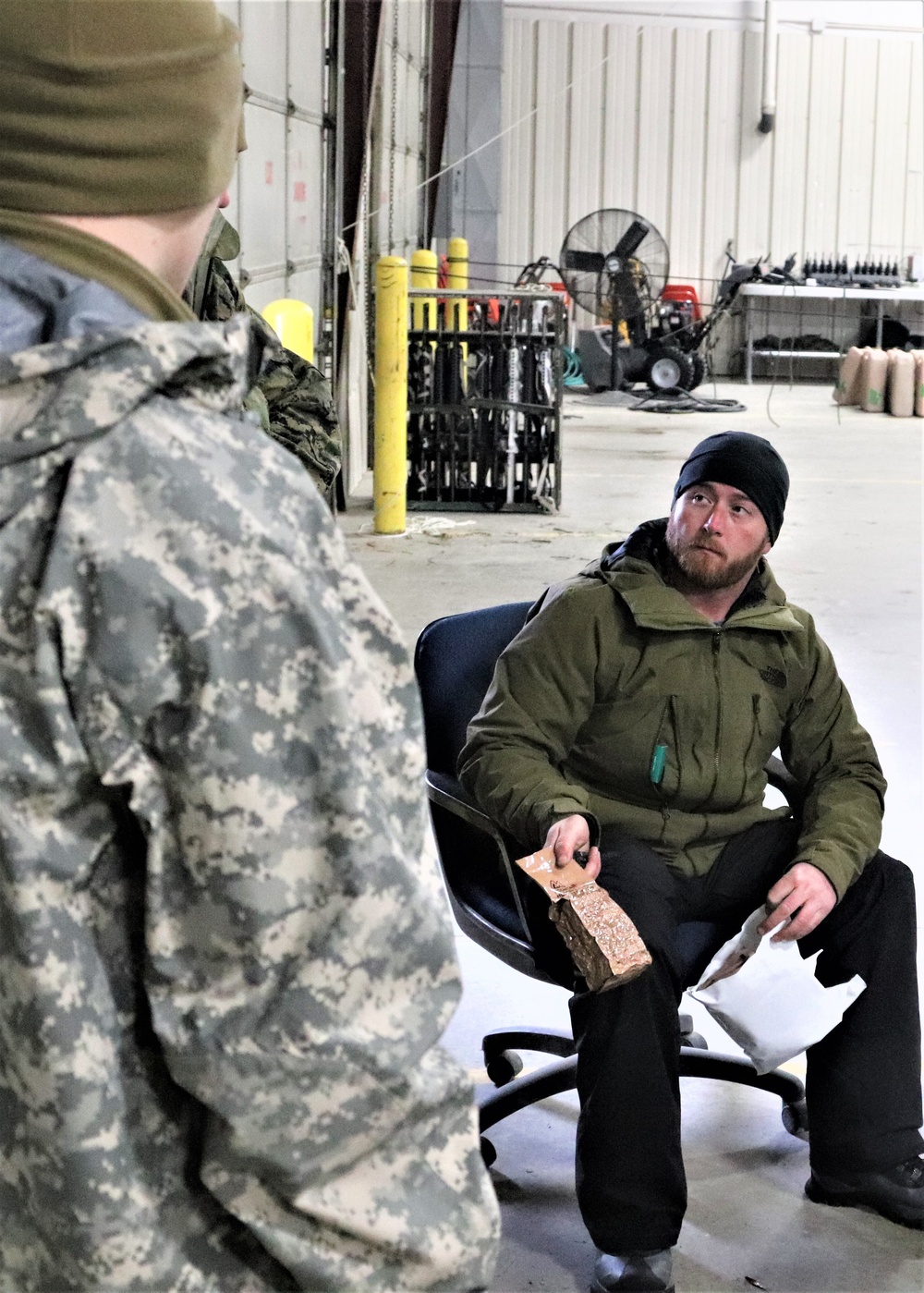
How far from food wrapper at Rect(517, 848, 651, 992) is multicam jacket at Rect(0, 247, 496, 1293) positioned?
1.20 m

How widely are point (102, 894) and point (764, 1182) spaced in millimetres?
1901

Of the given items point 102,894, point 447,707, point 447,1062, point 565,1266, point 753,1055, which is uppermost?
point 102,894

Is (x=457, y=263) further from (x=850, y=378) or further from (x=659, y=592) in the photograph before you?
(x=659, y=592)

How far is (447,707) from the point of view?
8.71ft

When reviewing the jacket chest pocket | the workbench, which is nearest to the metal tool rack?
the jacket chest pocket

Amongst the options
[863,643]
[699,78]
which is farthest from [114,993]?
[699,78]

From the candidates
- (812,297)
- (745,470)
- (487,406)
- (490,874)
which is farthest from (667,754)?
(812,297)

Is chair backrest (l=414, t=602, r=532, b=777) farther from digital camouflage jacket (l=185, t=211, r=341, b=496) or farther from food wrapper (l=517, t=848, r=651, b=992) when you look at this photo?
digital camouflage jacket (l=185, t=211, r=341, b=496)

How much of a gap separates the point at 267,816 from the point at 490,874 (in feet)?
5.69

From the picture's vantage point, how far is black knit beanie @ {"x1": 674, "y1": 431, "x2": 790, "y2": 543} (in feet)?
8.27

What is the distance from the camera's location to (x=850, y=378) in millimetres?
13422

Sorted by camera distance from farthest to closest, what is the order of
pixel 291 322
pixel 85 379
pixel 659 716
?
pixel 291 322 < pixel 659 716 < pixel 85 379

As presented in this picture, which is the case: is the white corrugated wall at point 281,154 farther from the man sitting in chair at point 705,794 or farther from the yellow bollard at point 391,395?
the man sitting in chair at point 705,794

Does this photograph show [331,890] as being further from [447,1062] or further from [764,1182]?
[764,1182]
